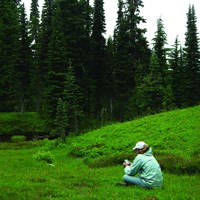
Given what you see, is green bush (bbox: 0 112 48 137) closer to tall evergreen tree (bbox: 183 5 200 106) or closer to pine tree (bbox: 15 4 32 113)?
pine tree (bbox: 15 4 32 113)

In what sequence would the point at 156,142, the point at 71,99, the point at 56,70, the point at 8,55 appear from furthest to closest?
the point at 8,55, the point at 56,70, the point at 71,99, the point at 156,142

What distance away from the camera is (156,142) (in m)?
26.7

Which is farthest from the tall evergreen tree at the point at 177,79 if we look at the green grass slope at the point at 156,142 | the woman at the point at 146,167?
the woman at the point at 146,167

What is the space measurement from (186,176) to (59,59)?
139 ft

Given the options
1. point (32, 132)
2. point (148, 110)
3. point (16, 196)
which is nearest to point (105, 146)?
point (16, 196)

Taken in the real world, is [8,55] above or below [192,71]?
above

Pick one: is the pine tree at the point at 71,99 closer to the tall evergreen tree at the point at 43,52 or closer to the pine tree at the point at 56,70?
the pine tree at the point at 56,70

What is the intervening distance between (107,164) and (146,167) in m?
10.9

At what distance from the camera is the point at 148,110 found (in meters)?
54.7

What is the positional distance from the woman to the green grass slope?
6401 millimetres

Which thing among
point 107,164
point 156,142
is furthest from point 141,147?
point 156,142

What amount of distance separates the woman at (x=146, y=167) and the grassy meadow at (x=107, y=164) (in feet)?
1.16

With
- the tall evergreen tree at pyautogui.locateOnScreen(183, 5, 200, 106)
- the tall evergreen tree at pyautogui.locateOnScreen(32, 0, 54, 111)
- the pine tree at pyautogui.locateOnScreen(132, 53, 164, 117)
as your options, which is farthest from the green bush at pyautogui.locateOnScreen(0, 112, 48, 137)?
the tall evergreen tree at pyautogui.locateOnScreen(183, 5, 200, 106)

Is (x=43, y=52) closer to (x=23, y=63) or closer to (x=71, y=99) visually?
(x=23, y=63)
